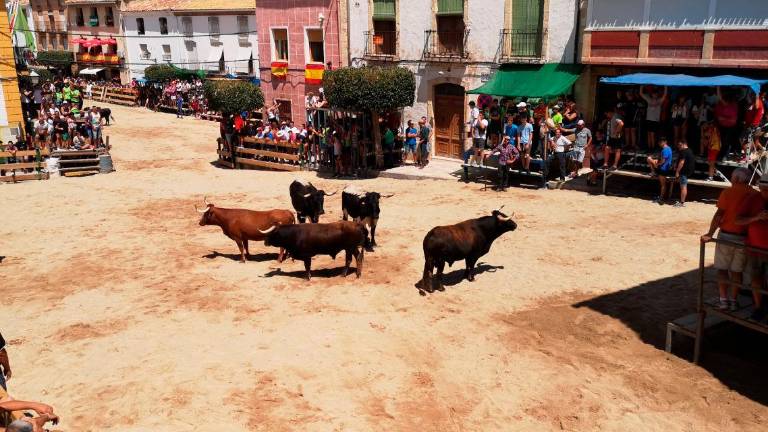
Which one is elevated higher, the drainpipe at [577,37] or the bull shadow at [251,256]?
the drainpipe at [577,37]

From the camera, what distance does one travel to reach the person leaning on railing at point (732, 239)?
7.75 m

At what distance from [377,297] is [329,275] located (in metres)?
1.51

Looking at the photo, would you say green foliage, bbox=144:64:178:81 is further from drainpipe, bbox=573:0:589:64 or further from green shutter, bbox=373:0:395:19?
drainpipe, bbox=573:0:589:64

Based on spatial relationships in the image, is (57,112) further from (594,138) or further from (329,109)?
(594,138)

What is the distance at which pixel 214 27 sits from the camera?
1746 inches

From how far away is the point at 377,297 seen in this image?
10875 millimetres

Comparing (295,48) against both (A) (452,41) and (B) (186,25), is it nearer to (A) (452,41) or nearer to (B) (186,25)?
(A) (452,41)

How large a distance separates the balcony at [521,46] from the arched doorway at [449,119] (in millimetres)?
2297

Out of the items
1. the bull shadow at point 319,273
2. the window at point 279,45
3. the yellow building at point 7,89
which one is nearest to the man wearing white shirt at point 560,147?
the bull shadow at point 319,273

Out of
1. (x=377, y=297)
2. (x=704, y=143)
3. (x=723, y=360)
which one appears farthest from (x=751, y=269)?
(x=704, y=143)

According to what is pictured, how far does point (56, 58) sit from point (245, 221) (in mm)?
54244

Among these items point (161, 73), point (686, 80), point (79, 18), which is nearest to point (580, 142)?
point (686, 80)

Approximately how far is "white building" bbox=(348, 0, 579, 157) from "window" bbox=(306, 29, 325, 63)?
1839 millimetres

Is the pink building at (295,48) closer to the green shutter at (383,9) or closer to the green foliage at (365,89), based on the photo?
the green shutter at (383,9)
